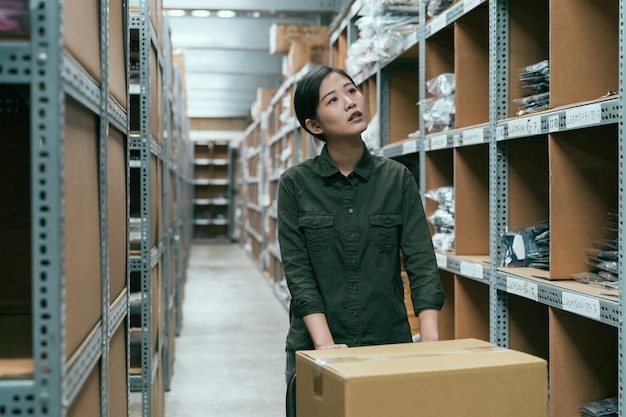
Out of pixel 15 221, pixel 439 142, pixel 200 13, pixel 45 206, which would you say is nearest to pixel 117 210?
pixel 15 221

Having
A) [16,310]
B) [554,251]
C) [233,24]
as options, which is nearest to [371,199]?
[554,251]

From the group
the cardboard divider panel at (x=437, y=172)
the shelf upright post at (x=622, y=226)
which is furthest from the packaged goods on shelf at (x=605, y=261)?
the cardboard divider panel at (x=437, y=172)

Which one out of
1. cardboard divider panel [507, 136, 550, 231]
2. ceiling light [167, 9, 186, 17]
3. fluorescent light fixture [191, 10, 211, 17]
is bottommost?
cardboard divider panel [507, 136, 550, 231]

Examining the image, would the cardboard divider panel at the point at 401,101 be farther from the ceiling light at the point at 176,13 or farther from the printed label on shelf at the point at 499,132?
the ceiling light at the point at 176,13

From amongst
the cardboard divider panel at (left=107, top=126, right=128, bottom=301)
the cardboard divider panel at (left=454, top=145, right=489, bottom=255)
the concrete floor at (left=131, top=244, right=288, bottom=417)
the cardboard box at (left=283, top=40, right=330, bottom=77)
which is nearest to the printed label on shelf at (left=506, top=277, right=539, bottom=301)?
the cardboard divider panel at (left=454, top=145, right=489, bottom=255)

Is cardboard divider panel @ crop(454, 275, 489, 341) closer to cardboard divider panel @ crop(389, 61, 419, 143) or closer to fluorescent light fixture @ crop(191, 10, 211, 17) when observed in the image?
cardboard divider panel @ crop(389, 61, 419, 143)

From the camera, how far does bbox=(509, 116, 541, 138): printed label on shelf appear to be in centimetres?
272

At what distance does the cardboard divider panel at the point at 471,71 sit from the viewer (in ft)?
11.8

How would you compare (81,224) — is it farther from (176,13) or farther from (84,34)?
(176,13)

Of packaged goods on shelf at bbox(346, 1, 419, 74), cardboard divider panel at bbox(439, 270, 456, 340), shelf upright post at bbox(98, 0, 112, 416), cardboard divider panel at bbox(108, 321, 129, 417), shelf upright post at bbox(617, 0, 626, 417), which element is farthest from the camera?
packaged goods on shelf at bbox(346, 1, 419, 74)

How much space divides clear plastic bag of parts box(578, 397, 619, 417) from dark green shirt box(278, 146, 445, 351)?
80cm

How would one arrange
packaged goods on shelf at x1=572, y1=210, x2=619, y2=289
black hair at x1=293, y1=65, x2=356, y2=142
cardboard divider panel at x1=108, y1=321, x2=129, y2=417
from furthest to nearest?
packaged goods on shelf at x1=572, y1=210, x2=619, y2=289, black hair at x1=293, y1=65, x2=356, y2=142, cardboard divider panel at x1=108, y1=321, x2=129, y2=417

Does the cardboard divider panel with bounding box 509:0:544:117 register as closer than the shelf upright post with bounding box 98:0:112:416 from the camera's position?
No

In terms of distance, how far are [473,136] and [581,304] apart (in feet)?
3.73
